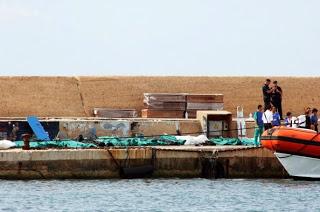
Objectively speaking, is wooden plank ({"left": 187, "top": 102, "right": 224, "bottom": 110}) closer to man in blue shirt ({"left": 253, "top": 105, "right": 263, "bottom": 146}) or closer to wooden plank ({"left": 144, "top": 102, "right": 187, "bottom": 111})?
wooden plank ({"left": 144, "top": 102, "right": 187, "bottom": 111})

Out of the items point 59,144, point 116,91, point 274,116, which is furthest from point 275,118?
point 116,91

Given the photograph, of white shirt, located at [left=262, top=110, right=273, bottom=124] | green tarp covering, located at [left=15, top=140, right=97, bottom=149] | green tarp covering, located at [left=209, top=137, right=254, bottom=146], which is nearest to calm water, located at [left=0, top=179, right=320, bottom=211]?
white shirt, located at [left=262, top=110, right=273, bottom=124]

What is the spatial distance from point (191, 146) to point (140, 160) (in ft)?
8.97

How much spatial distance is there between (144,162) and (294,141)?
3.84 m

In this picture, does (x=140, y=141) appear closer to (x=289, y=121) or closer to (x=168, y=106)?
(x=289, y=121)

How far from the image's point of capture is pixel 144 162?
1560 inches

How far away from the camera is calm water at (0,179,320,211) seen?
33.8 metres

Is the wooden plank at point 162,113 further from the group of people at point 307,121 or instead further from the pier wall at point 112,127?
the group of people at point 307,121

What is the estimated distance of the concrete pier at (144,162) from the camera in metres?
39.0

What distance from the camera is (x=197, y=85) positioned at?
54750 millimetres

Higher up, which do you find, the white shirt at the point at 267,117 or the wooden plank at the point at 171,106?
the wooden plank at the point at 171,106

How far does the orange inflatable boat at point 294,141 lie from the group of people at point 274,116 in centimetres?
98

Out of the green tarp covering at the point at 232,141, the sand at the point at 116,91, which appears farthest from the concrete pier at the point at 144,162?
the sand at the point at 116,91

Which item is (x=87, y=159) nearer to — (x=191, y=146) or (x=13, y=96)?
(x=191, y=146)
